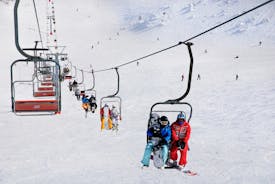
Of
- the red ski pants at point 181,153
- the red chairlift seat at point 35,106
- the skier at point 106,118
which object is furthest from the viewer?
the skier at point 106,118

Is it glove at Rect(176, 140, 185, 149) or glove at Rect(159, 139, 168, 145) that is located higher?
glove at Rect(159, 139, 168, 145)

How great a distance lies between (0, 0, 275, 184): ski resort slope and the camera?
1236 centimetres

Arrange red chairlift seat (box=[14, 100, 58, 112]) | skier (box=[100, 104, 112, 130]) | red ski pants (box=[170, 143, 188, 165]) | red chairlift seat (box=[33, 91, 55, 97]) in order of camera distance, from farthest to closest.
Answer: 1. skier (box=[100, 104, 112, 130])
2. red chairlift seat (box=[33, 91, 55, 97])
3. red chairlift seat (box=[14, 100, 58, 112])
4. red ski pants (box=[170, 143, 188, 165])

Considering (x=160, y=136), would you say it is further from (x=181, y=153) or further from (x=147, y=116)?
(x=147, y=116)

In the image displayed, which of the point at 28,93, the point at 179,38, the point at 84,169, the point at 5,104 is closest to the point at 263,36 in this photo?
the point at 179,38

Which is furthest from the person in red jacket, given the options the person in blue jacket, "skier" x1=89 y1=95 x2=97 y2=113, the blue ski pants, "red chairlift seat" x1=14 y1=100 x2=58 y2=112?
"skier" x1=89 y1=95 x2=97 y2=113

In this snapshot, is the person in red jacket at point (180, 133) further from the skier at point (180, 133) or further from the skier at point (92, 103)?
the skier at point (92, 103)

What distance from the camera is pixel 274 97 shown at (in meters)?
24.4

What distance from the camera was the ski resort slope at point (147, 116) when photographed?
40.5 ft

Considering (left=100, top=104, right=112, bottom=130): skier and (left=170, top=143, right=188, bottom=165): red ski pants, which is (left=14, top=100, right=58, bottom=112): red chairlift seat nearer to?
(left=170, top=143, right=188, bottom=165): red ski pants

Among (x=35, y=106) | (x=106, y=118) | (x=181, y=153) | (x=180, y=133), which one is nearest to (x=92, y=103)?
(x=106, y=118)

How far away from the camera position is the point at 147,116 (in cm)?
2052

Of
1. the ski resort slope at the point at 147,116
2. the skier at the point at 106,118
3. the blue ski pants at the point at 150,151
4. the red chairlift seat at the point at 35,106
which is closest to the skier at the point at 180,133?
the blue ski pants at the point at 150,151

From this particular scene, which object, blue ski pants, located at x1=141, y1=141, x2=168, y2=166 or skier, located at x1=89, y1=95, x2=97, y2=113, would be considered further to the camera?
skier, located at x1=89, y1=95, x2=97, y2=113
